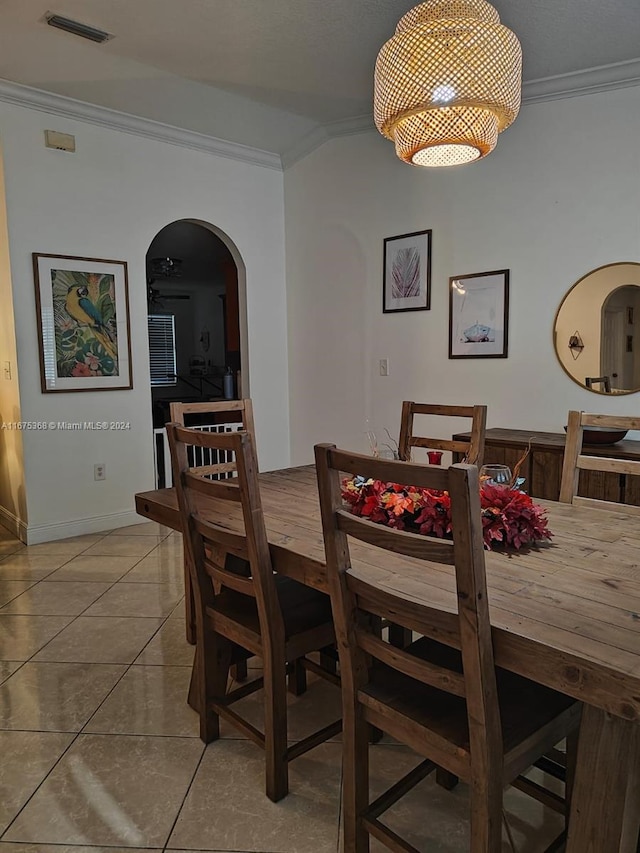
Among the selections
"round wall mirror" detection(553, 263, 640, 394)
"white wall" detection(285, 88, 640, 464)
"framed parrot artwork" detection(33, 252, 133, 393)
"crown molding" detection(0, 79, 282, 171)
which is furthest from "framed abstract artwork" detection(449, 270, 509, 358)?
"framed parrot artwork" detection(33, 252, 133, 393)

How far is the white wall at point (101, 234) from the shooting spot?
3.74m

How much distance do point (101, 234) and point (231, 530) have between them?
3068 millimetres

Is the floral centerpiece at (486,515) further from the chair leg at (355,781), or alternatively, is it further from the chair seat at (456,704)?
the chair leg at (355,781)

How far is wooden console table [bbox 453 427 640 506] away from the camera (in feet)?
8.99

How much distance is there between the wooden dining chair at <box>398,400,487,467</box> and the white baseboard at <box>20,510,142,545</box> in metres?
2.56

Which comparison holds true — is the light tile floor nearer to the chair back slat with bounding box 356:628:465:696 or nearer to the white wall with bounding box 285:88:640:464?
the chair back slat with bounding box 356:628:465:696

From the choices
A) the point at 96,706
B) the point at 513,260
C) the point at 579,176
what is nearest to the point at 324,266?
the point at 513,260

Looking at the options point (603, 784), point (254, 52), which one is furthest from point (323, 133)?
point (603, 784)

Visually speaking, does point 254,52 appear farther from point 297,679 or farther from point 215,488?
point 297,679

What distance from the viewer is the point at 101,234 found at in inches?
159

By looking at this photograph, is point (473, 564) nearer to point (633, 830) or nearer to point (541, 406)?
point (633, 830)

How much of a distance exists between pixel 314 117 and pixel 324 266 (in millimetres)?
1074

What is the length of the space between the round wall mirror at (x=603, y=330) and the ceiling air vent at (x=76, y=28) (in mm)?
2947

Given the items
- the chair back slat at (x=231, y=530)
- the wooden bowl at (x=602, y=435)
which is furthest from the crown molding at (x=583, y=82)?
the chair back slat at (x=231, y=530)
